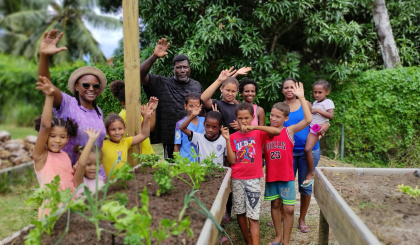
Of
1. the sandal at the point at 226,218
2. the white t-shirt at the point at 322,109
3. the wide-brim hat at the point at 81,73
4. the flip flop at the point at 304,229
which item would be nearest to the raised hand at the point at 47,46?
the wide-brim hat at the point at 81,73

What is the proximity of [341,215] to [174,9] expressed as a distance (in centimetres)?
577

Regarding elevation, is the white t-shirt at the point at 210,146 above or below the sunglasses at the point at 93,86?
below

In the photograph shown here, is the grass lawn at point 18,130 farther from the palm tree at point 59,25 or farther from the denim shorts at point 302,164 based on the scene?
the denim shorts at point 302,164

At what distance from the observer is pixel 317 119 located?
4066 mm

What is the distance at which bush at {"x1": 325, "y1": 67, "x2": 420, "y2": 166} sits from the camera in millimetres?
6910

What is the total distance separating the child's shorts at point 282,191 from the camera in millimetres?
3291

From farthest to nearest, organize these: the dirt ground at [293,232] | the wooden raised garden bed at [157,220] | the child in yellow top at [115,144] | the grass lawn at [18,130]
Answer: the grass lawn at [18,130]
the dirt ground at [293,232]
the child in yellow top at [115,144]
the wooden raised garden bed at [157,220]

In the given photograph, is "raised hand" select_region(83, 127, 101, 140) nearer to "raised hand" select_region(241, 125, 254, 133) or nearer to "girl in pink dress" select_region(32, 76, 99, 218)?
"girl in pink dress" select_region(32, 76, 99, 218)

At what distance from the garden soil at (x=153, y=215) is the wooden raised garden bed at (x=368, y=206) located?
841 millimetres

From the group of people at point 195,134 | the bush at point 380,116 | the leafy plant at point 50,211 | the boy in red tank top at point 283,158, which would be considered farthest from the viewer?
the bush at point 380,116

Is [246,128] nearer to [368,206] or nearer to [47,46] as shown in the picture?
[368,206]

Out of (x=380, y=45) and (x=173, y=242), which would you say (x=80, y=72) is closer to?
(x=173, y=242)

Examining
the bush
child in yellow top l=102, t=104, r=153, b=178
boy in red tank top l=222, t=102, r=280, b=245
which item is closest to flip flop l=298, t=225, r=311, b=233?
boy in red tank top l=222, t=102, r=280, b=245

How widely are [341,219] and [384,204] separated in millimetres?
445
